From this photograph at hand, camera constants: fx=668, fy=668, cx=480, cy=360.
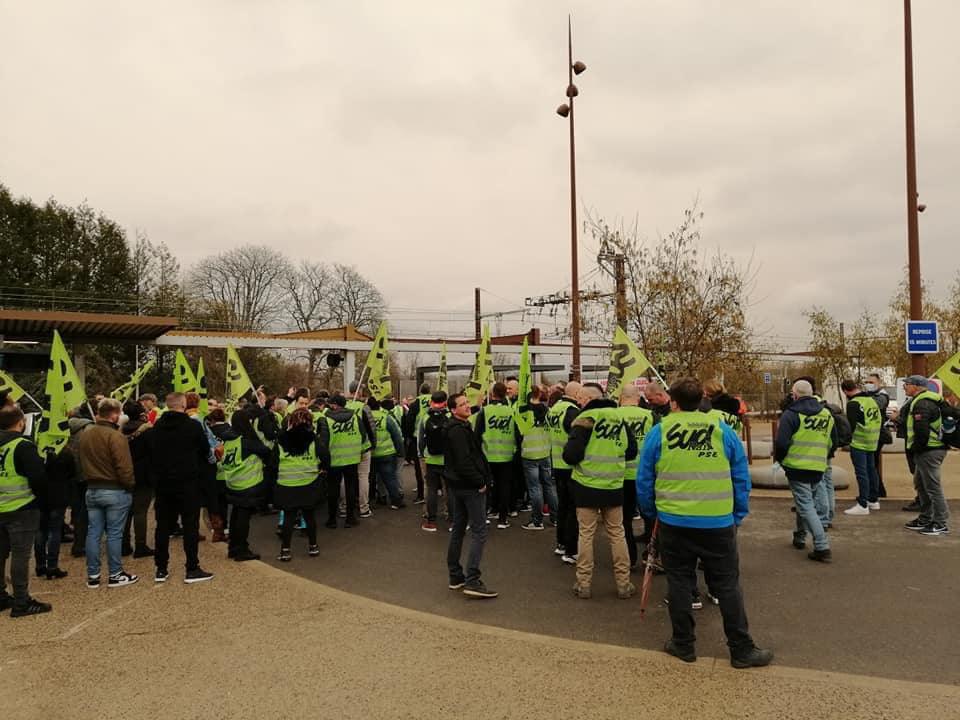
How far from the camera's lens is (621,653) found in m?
4.69

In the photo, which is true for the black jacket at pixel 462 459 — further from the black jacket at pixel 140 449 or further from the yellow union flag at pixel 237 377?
the yellow union flag at pixel 237 377

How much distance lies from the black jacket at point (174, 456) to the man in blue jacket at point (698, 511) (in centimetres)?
477

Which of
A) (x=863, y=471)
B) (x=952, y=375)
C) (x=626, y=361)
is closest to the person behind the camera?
(x=626, y=361)

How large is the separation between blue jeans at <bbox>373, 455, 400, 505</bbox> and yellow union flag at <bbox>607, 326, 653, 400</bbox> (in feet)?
14.2

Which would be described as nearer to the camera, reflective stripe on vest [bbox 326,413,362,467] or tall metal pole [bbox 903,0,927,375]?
reflective stripe on vest [bbox 326,413,362,467]

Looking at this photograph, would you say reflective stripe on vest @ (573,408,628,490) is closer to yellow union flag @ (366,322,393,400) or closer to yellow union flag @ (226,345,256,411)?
yellow union flag @ (366,322,393,400)

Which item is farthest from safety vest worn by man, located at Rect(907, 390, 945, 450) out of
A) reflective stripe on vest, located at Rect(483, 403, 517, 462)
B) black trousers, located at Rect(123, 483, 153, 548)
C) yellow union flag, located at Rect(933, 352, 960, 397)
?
black trousers, located at Rect(123, 483, 153, 548)

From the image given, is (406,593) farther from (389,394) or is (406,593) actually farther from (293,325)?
(293,325)

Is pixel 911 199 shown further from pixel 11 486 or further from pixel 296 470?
pixel 11 486

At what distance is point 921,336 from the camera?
11.3m

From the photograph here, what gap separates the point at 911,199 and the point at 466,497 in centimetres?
1083

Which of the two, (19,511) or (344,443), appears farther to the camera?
(344,443)

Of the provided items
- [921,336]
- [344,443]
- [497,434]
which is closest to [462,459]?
[497,434]

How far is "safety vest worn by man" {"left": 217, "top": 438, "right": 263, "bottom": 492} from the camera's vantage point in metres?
7.70
